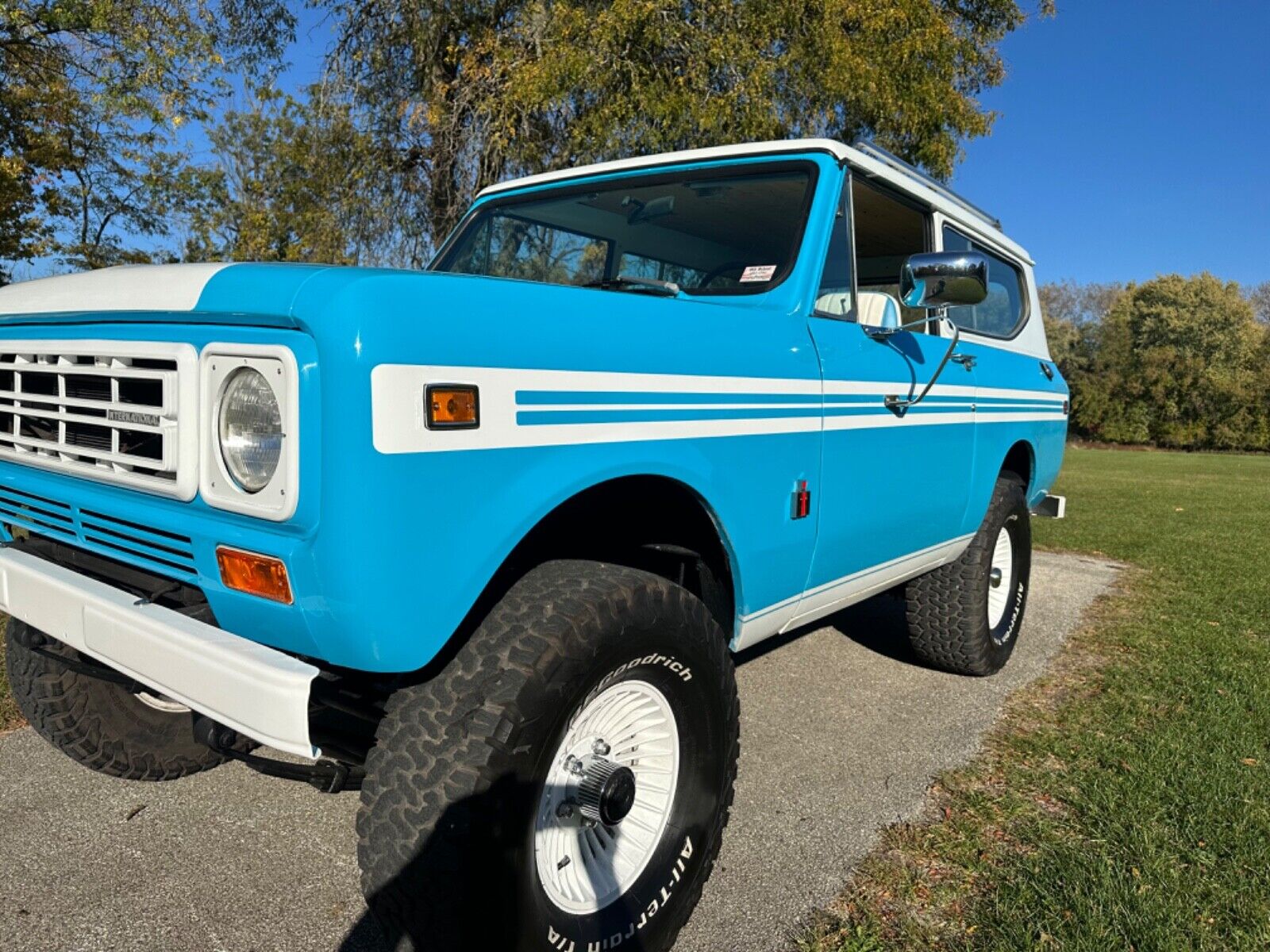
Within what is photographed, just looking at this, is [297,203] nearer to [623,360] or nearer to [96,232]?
[96,232]

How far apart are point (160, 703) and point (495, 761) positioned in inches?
63.2

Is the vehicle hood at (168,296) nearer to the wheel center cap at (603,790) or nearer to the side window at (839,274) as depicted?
the wheel center cap at (603,790)

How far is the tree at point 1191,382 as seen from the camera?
113 feet

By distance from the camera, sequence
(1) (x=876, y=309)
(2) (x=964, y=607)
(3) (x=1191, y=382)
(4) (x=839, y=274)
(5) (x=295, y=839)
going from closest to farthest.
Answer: (5) (x=295, y=839) → (4) (x=839, y=274) → (1) (x=876, y=309) → (2) (x=964, y=607) → (3) (x=1191, y=382)

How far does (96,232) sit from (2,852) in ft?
62.0

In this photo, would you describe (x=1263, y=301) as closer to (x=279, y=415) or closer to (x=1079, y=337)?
(x=1079, y=337)

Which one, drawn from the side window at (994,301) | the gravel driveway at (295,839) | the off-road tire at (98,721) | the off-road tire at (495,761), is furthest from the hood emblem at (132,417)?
the side window at (994,301)

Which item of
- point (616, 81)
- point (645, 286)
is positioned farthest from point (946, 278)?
point (616, 81)

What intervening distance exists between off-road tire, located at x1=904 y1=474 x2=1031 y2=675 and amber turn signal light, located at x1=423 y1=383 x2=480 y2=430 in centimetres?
305

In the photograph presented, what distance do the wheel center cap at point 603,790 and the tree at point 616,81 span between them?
6.58 m

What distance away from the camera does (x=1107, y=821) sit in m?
2.92

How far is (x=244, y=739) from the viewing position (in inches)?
102

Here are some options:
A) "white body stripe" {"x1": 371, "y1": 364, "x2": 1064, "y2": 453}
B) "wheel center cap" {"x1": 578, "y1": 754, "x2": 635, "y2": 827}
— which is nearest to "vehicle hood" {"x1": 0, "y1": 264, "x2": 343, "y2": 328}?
"white body stripe" {"x1": 371, "y1": 364, "x2": 1064, "y2": 453}

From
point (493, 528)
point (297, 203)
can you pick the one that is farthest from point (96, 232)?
point (493, 528)
